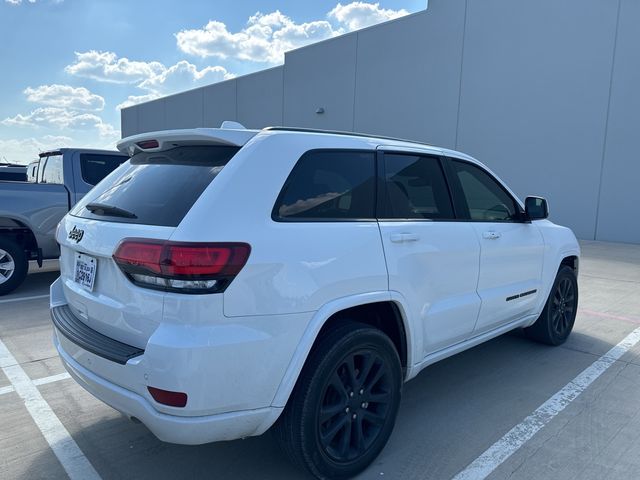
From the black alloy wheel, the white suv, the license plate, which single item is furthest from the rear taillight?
the black alloy wheel

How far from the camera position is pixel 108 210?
2654mm

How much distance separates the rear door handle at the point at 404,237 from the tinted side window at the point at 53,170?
234 inches

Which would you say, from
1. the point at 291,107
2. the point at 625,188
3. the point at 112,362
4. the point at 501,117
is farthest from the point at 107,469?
the point at 291,107

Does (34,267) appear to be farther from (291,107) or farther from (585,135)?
(291,107)

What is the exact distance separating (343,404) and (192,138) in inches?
63.2

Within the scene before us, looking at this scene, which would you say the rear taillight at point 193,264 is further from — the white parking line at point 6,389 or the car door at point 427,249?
the white parking line at point 6,389

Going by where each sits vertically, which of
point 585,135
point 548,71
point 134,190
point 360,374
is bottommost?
point 360,374

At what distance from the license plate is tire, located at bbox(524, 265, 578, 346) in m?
3.92

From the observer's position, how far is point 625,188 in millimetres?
13539

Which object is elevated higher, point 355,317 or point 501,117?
point 501,117

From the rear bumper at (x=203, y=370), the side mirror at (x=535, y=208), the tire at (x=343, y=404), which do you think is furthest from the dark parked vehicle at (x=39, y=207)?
the side mirror at (x=535, y=208)

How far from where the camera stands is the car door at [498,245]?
361 cm

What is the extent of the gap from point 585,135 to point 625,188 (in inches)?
73.1

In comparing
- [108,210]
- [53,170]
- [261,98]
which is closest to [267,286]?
[108,210]
